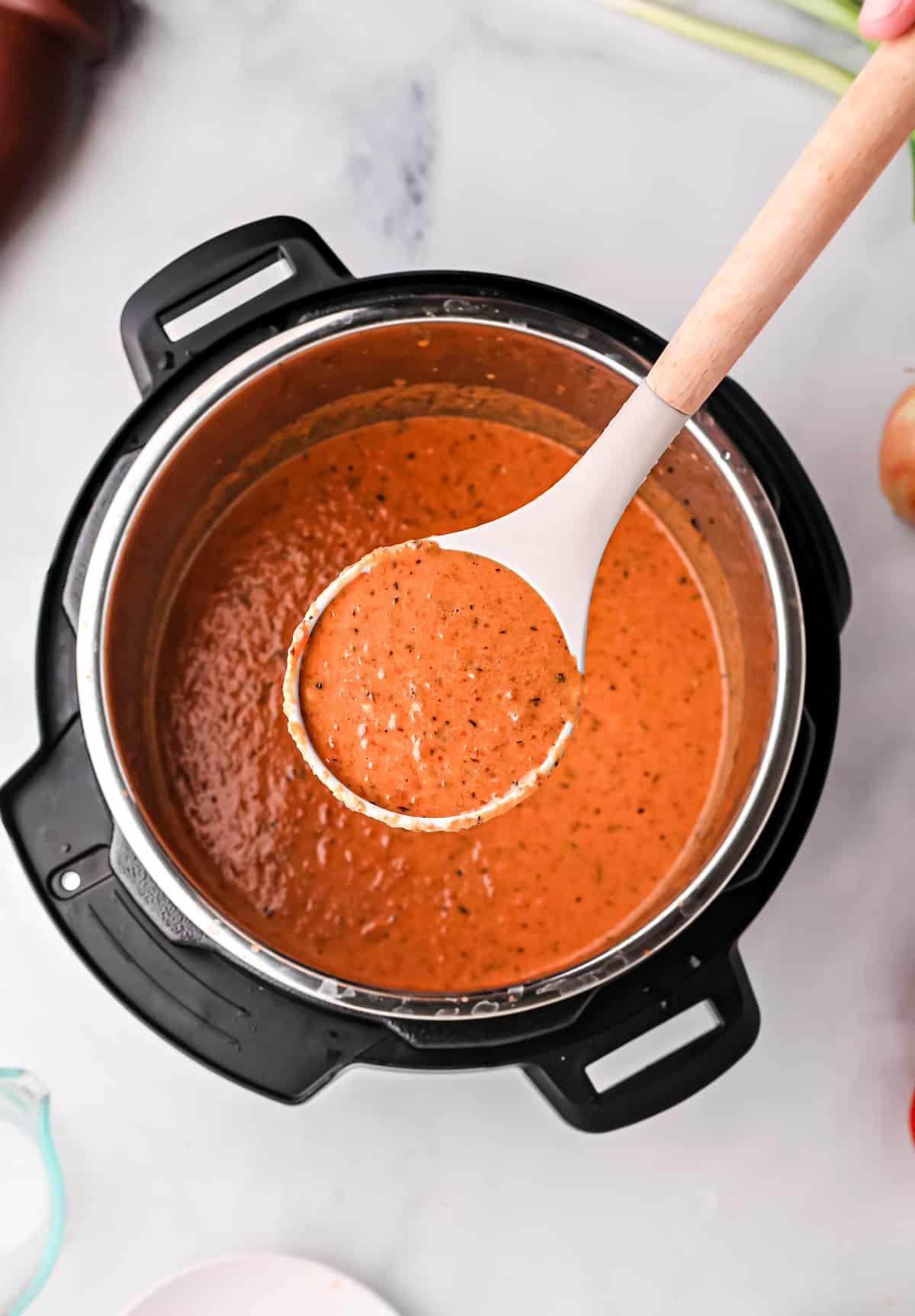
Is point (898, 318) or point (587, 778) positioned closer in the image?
point (587, 778)

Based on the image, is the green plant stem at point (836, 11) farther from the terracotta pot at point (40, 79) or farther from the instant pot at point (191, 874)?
the terracotta pot at point (40, 79)

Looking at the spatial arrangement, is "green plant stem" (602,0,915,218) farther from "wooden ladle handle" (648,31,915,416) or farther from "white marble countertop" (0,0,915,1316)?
"wooden ladle handle" (648,31,915,416)

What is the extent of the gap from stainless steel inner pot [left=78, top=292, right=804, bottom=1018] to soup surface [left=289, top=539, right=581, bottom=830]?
0.18 meters

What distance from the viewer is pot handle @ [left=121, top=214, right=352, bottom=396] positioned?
40.6 inches

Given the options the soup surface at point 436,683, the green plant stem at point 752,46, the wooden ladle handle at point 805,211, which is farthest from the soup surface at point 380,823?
the green plant stem at point 752,46

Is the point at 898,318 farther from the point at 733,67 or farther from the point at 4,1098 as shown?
the point at 4,1098

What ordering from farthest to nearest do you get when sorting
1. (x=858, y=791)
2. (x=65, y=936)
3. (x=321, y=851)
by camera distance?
(x=858, y=791) → (x=321, y=851) → (x=65, y=936)

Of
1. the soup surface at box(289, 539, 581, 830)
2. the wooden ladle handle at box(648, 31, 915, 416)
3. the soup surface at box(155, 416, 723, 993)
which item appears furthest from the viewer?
the soup surface at box(155, 416, 723, 993)

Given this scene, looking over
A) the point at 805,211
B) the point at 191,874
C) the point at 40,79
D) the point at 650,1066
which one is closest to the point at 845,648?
the point at 650,1066

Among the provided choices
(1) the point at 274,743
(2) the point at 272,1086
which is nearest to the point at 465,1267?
(2) the point at 272,1086

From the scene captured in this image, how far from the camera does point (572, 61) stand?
1.31m

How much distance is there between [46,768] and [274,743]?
0.72ft

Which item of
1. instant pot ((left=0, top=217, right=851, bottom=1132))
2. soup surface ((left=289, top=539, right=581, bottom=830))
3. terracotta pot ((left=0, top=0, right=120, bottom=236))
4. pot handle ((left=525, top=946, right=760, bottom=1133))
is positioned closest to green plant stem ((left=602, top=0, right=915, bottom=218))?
instant pot ((left=0, top=217, right=851, bottom=1132))

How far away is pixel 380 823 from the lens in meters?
1.14
